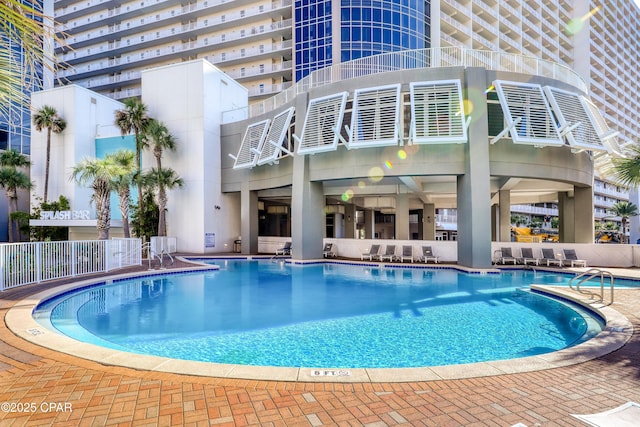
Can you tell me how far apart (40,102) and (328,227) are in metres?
26.1

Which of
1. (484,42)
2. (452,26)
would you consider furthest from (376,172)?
(484,42)

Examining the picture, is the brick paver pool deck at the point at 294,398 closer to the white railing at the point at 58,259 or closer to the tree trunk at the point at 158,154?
the white railing at the point at 58,259

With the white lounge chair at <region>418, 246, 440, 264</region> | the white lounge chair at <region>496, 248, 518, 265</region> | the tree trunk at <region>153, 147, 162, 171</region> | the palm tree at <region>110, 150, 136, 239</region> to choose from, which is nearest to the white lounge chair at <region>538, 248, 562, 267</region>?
the white lounge chair at <region>496, 248, 518, 265</region>

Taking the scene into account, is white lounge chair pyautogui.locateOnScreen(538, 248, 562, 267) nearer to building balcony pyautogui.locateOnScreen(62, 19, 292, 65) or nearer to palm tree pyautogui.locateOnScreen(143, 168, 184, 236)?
palm tree pyautogui.locateOnScreen(143, 168, 184, 236)

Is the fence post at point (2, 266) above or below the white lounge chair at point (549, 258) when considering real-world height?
above

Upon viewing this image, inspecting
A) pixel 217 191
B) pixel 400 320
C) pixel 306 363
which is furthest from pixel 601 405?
pixel 217 191

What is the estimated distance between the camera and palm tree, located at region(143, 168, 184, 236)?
21.0 m

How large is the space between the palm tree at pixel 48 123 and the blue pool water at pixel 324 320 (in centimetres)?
1894

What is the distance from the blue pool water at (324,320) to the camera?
571cm

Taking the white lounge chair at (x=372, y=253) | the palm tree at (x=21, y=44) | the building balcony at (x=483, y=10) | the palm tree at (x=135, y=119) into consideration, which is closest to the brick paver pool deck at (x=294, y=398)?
the palm tree at (x=21, y=44)

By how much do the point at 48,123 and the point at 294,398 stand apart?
29.7 metres

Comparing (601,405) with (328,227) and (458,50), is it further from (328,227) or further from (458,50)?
(328,227)

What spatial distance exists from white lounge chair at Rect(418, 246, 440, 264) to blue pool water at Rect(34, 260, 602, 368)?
424cm

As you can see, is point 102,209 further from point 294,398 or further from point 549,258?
point 549,258
